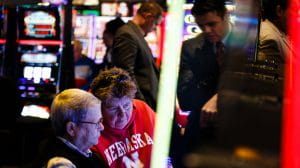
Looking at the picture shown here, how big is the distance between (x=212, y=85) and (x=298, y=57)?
1.07m

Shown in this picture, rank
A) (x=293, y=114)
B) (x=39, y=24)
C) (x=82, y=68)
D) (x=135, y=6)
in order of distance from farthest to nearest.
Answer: (x=135, y=6) < (x=82, y=68) < (x=39, y=24) < (x=293, y=114)

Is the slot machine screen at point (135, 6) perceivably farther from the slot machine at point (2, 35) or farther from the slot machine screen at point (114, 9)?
Answer: the slot machine at point (2, 35)

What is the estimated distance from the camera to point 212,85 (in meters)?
2.29

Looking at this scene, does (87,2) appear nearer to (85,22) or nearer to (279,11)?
(85,22)

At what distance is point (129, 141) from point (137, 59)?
4.72 ft

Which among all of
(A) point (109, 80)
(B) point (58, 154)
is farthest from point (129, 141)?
(B) point (58, 154)

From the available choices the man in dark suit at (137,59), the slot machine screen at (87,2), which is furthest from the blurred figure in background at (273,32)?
the slot machine screen at (87,2)

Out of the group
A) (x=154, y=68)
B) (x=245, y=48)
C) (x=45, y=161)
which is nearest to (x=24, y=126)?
(x=154, y=68)

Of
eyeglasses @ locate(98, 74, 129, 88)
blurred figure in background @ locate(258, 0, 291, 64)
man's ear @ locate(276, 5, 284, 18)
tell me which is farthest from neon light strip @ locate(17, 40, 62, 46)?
man's ear @ locate(276, 5, 284, 18)

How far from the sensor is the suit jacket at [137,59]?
418cm

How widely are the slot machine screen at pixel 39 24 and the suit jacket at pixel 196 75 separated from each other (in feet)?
13.7

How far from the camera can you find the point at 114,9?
8.63 meters

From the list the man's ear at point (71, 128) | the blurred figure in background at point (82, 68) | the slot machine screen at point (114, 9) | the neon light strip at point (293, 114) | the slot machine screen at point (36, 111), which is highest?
the slot machine screen at point (114, 9)

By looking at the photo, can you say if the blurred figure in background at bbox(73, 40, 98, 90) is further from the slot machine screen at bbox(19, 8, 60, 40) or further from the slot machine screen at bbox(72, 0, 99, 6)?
the slot machine screen at bbox(72, 0, 99, 6)
